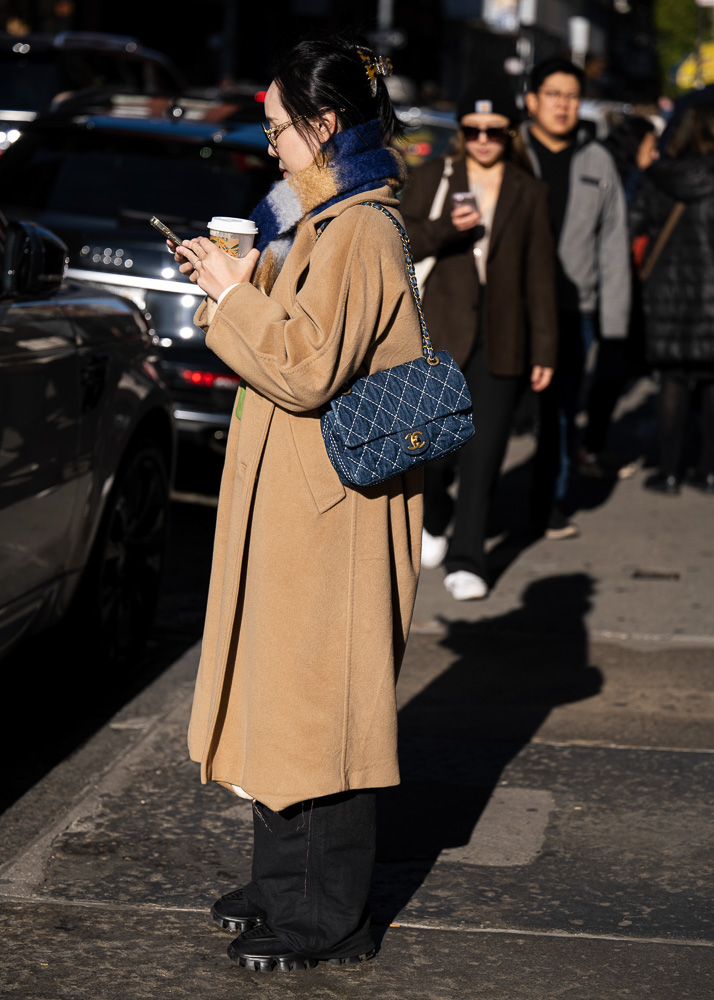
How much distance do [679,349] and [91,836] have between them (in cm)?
539

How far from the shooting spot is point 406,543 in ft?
10.5

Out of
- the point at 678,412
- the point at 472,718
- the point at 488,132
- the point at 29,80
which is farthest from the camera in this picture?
the point at 29,80

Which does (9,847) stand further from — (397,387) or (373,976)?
(397,387)

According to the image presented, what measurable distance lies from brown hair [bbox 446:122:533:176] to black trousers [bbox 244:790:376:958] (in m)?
3.82

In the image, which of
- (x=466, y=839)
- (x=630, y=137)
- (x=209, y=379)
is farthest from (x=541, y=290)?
(x=630, y=137)

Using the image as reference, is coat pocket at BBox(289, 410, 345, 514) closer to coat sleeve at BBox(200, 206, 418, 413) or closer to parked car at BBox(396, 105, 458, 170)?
coat sleeve at BBox(200, 206, 418, 413)

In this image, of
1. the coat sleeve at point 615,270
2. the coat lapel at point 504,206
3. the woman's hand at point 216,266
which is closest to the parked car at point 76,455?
the woman's hand at point 216,266

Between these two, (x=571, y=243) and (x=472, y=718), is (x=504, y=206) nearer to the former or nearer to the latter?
(x=571, y=243)

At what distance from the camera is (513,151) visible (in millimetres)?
6395

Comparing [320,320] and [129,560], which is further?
[129,560]

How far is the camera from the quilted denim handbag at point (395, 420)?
2.95m

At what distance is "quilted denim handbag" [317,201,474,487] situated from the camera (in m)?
2.95

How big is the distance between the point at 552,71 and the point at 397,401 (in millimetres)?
4849

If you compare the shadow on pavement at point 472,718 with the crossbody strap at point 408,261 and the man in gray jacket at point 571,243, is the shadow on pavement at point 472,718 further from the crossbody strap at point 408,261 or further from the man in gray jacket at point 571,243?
the crossbody strap at point 408,261
